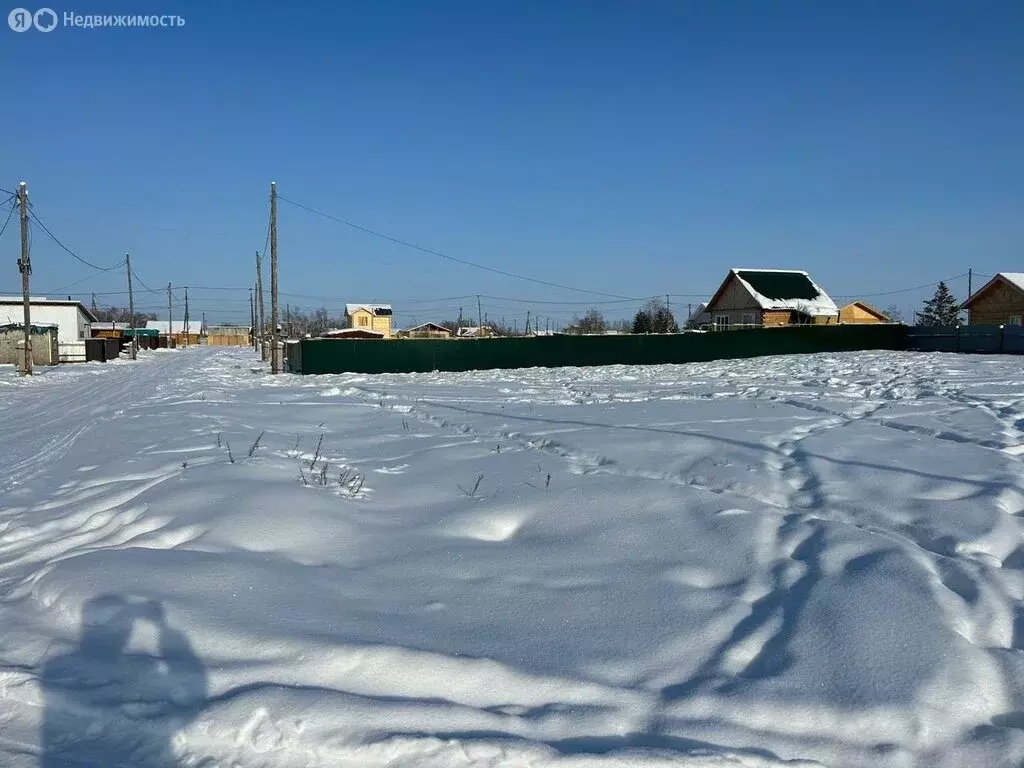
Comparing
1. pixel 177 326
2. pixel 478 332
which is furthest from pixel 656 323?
pixel 177 326

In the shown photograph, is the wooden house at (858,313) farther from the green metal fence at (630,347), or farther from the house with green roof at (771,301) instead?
the green metal fence at (630,347)

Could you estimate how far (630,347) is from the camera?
28.6 m

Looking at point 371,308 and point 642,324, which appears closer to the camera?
point 642,324

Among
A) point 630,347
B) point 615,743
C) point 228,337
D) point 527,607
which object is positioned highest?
point 228,337

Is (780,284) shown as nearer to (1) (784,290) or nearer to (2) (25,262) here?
(1) (784,290)

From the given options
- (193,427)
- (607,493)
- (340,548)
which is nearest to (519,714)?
(340,548)

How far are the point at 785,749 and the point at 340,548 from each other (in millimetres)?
2765

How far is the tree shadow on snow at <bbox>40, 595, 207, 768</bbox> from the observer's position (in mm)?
2455

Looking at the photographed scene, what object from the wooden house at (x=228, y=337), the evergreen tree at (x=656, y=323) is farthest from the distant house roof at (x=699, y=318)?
the wooden house at (x=228, y=337)

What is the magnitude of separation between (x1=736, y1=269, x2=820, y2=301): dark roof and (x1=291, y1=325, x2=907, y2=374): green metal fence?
1096cm

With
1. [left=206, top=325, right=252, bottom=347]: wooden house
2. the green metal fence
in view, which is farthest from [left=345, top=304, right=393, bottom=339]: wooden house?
the green metal fence

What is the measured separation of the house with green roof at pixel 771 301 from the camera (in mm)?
39625

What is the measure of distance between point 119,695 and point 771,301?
40977 mm

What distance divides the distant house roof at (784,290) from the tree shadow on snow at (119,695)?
3968cm
